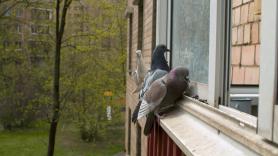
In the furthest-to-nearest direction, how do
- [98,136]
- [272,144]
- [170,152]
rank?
[98,136]
[170,152]
[272,144]

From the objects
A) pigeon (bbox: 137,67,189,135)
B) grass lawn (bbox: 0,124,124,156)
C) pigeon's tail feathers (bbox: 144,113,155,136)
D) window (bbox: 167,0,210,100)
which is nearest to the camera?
window (bbox: 167,0,210,100)

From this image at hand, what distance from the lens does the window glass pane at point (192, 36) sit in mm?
2912

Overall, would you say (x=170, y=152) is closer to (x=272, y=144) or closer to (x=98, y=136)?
(x=272, y=144)

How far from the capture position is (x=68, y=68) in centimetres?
2142

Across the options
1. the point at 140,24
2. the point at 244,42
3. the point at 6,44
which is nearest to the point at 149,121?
the point at 244,42

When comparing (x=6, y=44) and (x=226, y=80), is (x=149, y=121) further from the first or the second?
(x=6, y=44)

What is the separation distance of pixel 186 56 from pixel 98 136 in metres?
20.9

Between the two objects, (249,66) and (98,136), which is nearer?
(249,66)

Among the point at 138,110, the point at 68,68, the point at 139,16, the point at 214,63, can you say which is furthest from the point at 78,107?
the point at 214,63

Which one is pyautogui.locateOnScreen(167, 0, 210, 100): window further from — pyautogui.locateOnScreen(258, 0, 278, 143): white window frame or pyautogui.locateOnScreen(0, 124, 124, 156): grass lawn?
pyautogui.locateOnScreen(0, 124, 124, 156): grass lawn

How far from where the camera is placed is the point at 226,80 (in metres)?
2.29

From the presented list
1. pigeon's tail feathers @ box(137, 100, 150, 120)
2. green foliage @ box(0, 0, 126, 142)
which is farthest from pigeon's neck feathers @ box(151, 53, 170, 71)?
green foliage @ box(0, 0, 126, 142)

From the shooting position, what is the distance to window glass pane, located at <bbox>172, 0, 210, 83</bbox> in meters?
2.91

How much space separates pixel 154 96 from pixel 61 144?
21419mm
